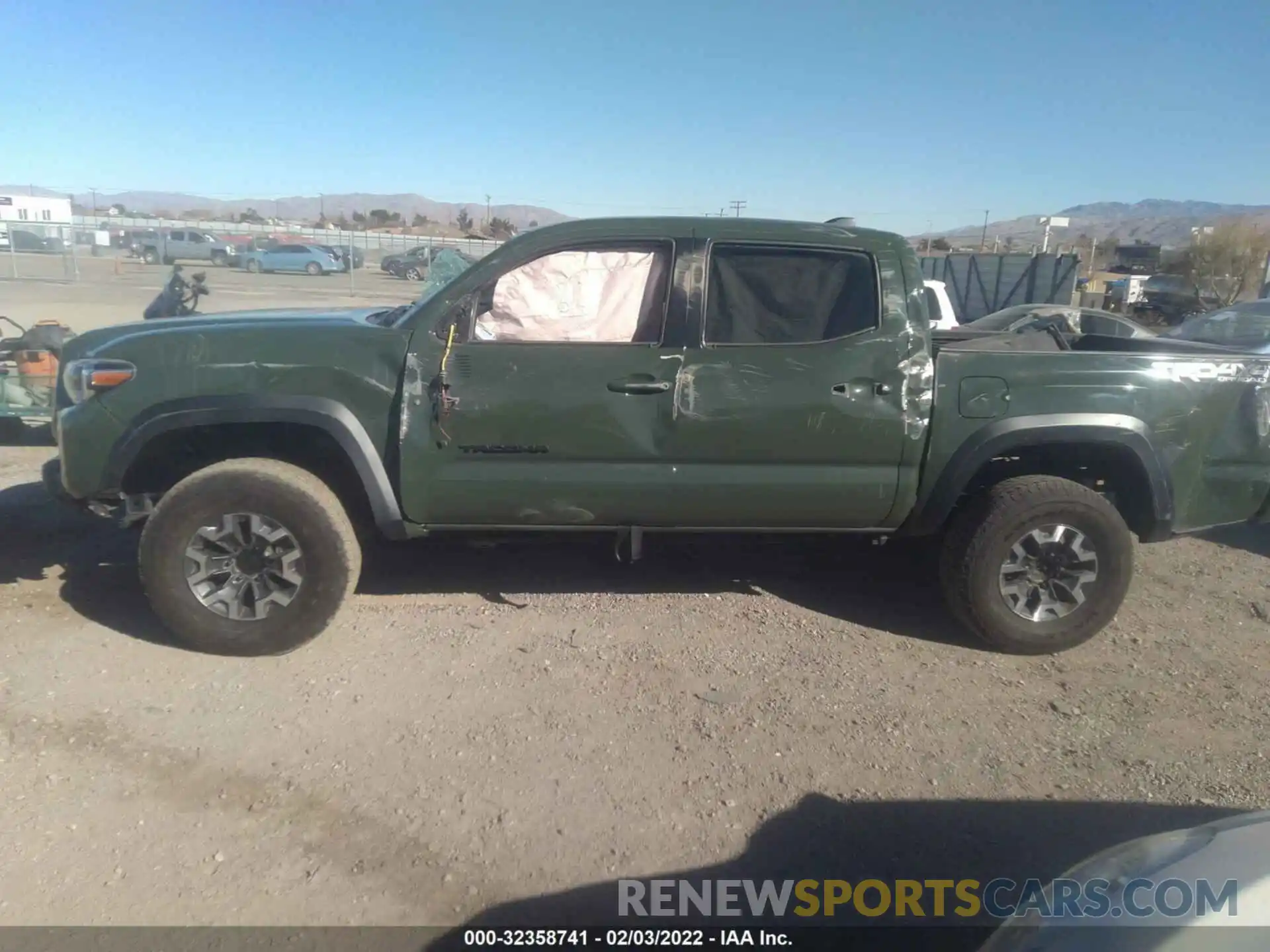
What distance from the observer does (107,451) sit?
4.17 meters

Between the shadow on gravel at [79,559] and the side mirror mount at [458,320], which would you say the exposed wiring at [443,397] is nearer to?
the side mirror mount at [458,320]

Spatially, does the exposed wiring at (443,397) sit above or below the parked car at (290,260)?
below

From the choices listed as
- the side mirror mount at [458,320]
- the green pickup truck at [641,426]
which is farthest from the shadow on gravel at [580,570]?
the side mirror mount at [458,320]

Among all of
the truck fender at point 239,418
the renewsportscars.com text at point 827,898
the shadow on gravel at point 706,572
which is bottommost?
the renewsportscars.com text at point 827,898

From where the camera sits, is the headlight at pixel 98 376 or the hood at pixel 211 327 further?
the hood at pixel 211 327

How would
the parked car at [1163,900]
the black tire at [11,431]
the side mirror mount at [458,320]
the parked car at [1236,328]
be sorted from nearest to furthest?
the parked car at [1163,900] < the side mirror mount at [458,320] < the black tire at [11,431] < the parked car at [1236,328]

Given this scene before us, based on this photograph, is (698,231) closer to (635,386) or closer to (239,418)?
(635,386)

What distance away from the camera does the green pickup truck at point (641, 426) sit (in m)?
4.19

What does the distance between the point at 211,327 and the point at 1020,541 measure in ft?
12.8

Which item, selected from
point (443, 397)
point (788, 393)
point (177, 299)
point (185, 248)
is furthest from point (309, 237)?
point (788, 393)

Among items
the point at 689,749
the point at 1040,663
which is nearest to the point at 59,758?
the point at 689,749

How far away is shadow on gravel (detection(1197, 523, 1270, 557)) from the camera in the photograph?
6.39 m

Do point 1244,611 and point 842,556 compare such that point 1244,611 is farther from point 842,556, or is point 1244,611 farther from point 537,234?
point 537,234

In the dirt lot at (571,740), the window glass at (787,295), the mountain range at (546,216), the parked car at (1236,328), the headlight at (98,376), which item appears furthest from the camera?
the mountain range at (546,216)
